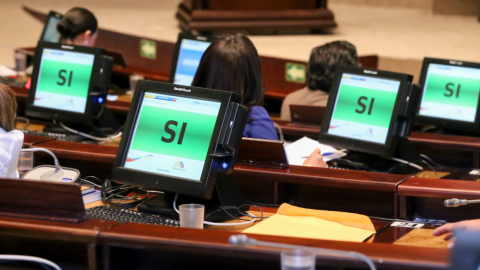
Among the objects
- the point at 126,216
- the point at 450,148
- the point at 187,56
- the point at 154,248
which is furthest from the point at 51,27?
the point at 154,248

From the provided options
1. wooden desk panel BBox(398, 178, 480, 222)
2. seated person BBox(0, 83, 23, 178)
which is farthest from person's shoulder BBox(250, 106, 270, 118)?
seated person BBox(0, 83, 23, 178)

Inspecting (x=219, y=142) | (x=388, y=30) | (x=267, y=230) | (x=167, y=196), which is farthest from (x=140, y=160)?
(x=388, y=30)

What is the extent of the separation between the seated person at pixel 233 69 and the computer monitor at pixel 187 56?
1.34 m

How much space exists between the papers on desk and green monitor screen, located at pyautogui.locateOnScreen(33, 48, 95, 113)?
3.65 feet

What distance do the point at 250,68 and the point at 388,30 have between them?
487cm

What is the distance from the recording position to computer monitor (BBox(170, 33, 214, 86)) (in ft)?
11.4

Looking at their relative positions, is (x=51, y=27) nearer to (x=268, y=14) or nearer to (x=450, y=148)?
(x=268, y=14)

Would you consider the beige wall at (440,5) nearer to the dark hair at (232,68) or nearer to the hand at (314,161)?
the hand at (314,161)

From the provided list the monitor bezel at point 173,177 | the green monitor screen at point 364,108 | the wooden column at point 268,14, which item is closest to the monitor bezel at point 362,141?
the green monitor screen at point 364,108

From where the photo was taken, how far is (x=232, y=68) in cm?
204

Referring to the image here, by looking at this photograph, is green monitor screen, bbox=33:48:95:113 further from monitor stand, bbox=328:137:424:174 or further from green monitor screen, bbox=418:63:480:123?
green monitor screen, bbox=418:63:480:123

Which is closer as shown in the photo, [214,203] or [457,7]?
[214,203]

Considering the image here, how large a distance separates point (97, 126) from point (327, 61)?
1217 millimetres

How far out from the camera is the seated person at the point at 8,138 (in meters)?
1.75
